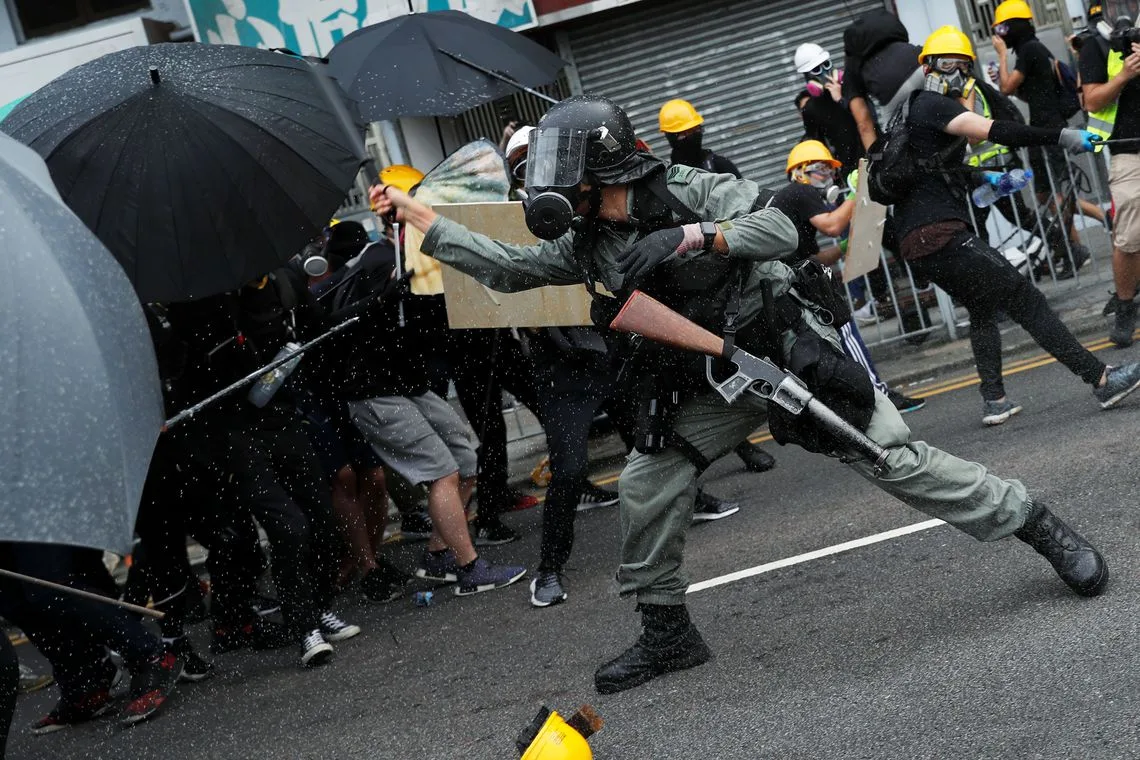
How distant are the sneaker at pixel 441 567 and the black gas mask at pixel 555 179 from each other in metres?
2.82

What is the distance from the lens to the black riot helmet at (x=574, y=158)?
4.12 m

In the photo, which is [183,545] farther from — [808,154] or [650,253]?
[808,154]

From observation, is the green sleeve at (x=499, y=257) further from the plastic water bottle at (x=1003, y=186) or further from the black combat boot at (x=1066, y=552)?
the plastic water bottle at (x=1003, y=186)

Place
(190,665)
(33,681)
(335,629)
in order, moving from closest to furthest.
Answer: (190,665)
(335,629)
(33,681)

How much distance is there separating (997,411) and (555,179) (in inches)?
139

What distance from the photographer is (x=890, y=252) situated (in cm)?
935

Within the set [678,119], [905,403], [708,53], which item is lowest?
[905,403]

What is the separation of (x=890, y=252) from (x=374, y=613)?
4.61 metres

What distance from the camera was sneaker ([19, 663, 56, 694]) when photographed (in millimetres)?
6695

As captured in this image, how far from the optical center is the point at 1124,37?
7.14 metres

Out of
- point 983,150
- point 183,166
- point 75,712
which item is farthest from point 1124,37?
point 75,712

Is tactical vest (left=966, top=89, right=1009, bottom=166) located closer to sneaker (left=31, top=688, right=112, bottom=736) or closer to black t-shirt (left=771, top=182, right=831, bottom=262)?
black t-shirt (left=771, top=182, right=831, bottom=262)

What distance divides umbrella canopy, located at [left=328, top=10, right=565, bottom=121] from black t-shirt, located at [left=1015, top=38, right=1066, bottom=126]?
12.0 ft

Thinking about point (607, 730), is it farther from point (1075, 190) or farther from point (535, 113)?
point (535, 113)
